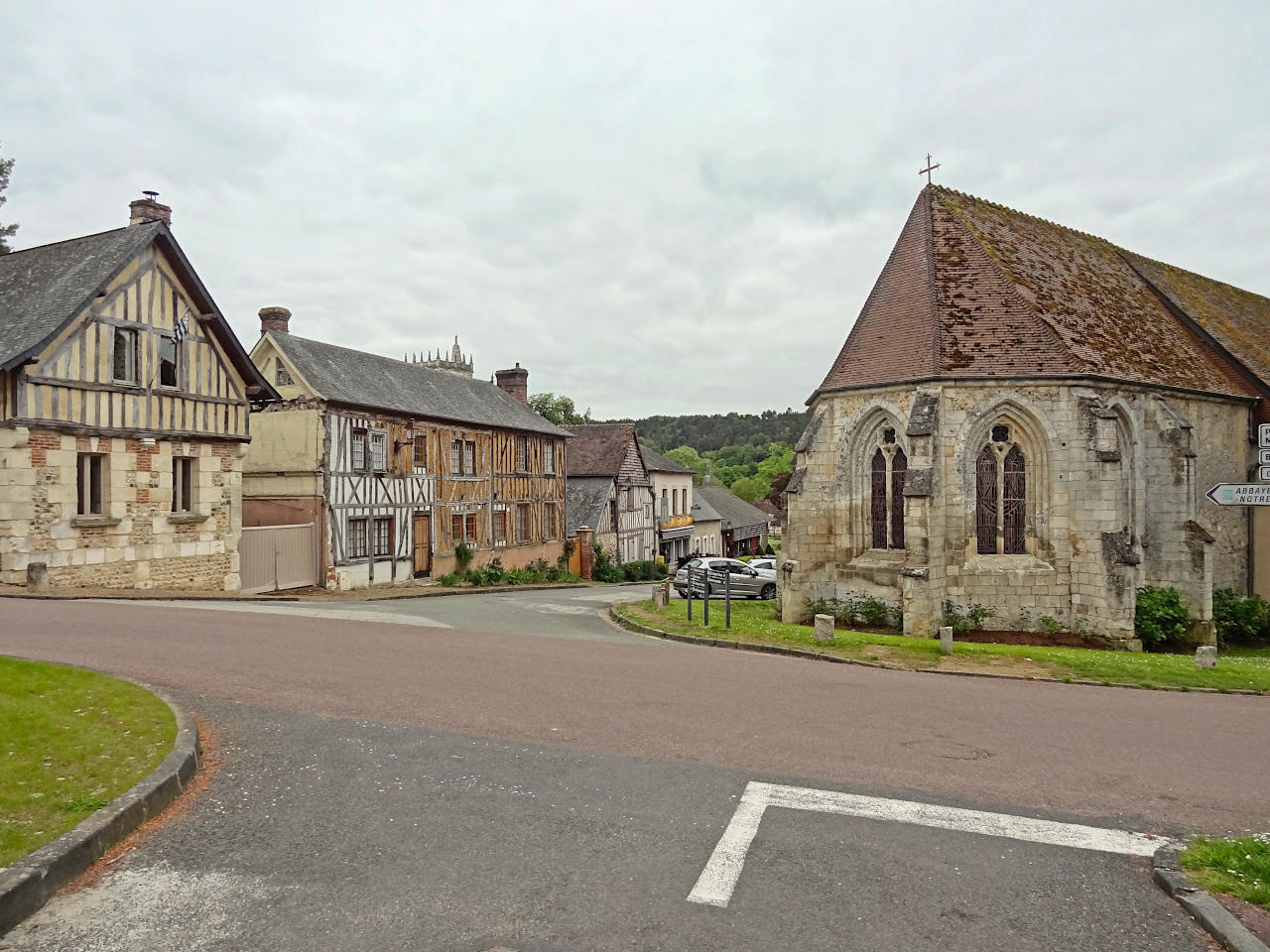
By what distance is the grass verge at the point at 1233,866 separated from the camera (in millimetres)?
4227

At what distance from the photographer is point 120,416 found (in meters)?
16.0

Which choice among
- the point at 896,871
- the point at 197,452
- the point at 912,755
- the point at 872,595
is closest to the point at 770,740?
the point at 912,755

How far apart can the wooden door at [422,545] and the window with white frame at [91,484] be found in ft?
30.7

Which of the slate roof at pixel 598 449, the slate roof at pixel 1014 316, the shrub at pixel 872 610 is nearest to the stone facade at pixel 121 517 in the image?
the slate roof at pixel 1014 316

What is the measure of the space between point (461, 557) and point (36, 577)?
12.7 meters

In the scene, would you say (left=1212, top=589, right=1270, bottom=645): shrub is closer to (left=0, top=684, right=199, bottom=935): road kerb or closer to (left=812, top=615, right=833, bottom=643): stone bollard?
(left=812, top=615, right=833, bottom=643): stone bollard

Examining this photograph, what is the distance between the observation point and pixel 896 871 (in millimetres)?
4492

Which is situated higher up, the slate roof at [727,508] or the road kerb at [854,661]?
the slate roof at [727,508]

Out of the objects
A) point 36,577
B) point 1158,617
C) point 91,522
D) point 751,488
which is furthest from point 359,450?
point 751,488

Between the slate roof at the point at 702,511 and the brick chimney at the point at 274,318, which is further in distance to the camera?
the slate roof at the point at 702,511

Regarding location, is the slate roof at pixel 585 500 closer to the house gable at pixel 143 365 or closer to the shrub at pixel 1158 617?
the house gable at pixel 143 365

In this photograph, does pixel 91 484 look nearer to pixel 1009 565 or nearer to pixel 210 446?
pixel 210 446

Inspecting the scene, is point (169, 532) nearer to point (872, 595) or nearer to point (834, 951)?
point (872, 595)

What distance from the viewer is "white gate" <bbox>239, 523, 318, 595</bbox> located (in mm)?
19375
